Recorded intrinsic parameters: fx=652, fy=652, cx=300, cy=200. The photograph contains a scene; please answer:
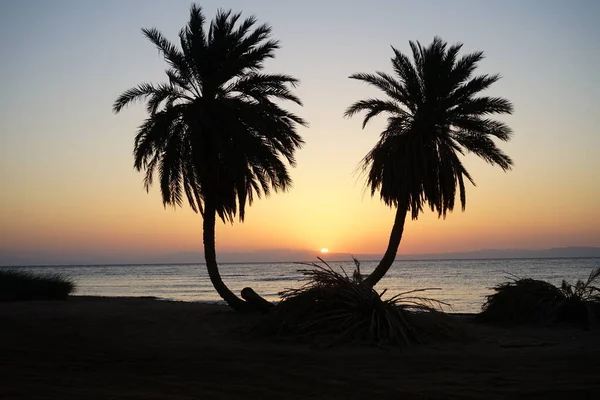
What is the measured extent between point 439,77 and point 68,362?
15963 mm

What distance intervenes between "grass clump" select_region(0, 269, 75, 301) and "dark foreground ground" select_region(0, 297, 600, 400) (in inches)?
173

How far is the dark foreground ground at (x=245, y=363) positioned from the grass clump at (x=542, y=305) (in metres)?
0.98

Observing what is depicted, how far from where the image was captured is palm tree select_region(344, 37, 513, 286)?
22.0 meters

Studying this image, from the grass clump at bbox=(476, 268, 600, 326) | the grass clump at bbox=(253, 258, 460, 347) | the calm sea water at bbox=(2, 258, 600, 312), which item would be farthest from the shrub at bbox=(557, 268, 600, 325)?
the calm sea water at bbox=(2, 258, 600, 312)

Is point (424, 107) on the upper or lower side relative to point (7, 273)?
upper

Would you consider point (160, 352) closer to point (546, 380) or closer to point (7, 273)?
point (546, 380)

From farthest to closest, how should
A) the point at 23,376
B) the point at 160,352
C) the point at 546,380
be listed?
1. the point at 160,352
2. the point at 546,380
3. the point at 23,376

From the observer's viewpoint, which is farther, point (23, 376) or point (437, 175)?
point (437, 175)

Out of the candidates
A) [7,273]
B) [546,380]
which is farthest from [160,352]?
[7,273]

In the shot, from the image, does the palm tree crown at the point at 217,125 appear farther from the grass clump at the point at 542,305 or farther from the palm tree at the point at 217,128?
the grass clump at the point at 542,305

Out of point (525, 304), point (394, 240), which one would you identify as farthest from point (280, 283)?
point (525, 304)

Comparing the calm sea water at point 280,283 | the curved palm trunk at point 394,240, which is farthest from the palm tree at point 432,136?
the calm sea water at point 280,283

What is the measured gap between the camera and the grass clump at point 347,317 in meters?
14.6

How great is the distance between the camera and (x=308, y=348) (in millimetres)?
14180
